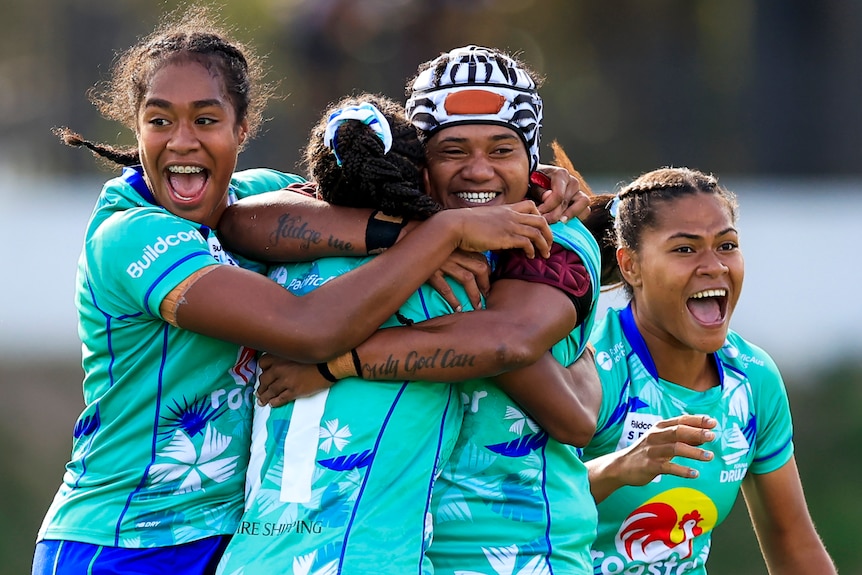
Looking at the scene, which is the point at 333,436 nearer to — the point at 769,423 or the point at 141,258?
the point at 141,258

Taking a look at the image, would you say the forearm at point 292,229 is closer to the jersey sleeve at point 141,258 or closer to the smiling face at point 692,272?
the jersey sleeve at point 141,258

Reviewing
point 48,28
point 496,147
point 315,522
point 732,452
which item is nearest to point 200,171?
point 496,147

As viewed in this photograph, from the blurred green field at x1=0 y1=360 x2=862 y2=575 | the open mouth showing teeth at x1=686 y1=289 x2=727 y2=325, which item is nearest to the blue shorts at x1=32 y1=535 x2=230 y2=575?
the open mouth showing teeth at x1=686 y1=289 x2=727 y2=325

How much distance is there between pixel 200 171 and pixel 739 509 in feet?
18.5

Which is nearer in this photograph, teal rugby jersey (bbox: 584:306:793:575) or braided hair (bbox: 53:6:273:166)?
braided hair (bbox: 53:6:273:166)

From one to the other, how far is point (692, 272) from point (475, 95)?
1170 mm

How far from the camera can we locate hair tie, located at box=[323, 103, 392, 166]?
3.25 m

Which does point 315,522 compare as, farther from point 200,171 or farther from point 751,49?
point 751,49

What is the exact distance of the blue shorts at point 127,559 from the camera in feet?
11.4

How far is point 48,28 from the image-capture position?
1164 cm

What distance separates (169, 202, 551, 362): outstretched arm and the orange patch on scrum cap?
0.38 meters

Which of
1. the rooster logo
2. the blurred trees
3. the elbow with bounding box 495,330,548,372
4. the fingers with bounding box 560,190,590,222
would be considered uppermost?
the blurred trees

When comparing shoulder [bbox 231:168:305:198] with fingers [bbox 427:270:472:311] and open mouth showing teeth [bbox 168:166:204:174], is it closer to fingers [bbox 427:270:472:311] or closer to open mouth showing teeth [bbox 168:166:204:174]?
open mouth showing teeth [bbox 168:166:204:174]

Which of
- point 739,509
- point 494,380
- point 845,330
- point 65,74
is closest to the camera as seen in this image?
point 494,380
